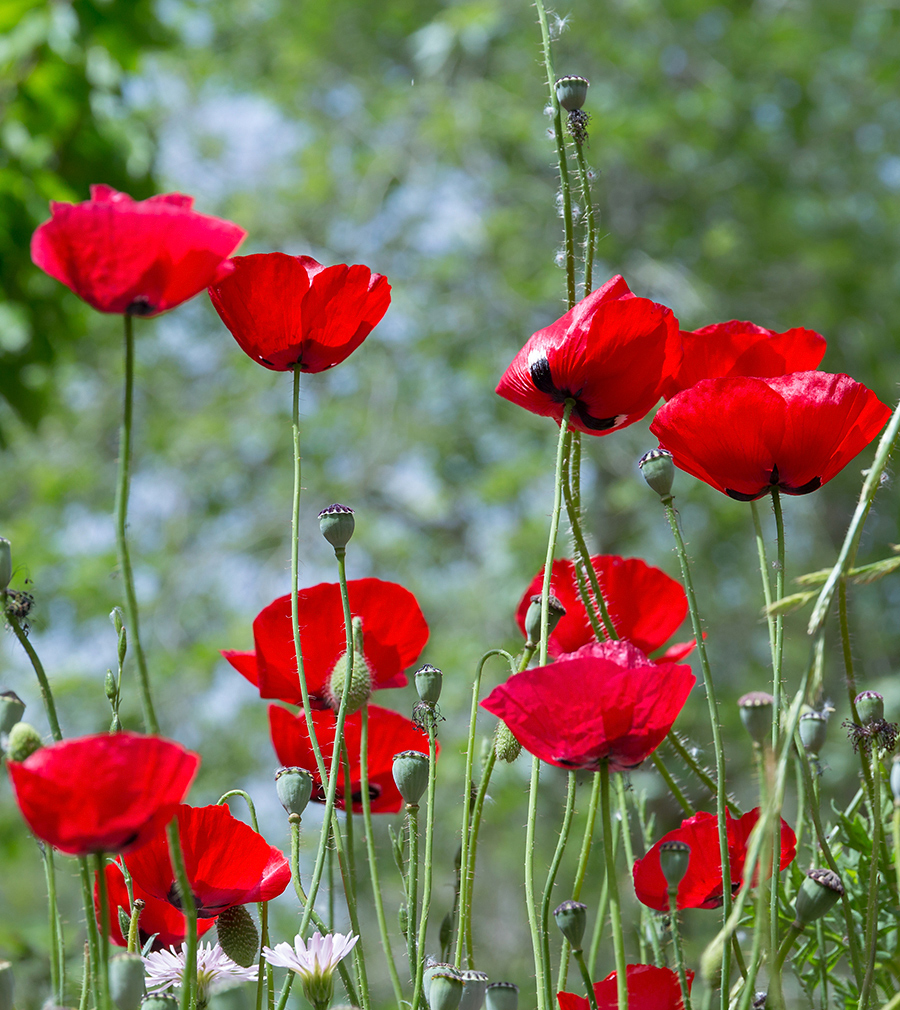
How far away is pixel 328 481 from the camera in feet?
18.3

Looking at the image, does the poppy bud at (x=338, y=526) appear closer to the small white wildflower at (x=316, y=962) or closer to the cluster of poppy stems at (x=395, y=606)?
the cluster of poppy stems at (x=395, y=606)

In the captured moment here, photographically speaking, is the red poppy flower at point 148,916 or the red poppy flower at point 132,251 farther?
the red poppy flower at point 148,916

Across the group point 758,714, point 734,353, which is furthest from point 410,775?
point 734,353

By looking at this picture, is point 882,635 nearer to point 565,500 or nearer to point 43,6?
point 43,6

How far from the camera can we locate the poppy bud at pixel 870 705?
48 centimetres

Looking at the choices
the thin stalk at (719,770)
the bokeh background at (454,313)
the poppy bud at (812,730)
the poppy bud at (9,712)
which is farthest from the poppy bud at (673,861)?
the bokeh background at (454,313)

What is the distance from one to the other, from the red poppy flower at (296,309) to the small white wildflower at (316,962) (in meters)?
0.26

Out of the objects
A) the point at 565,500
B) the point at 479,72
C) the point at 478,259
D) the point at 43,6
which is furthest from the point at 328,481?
the point at 565,500

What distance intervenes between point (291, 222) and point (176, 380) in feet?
3.48

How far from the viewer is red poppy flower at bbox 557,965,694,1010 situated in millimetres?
448

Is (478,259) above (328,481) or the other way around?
above

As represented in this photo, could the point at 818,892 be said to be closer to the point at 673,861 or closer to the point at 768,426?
the point at 673,861

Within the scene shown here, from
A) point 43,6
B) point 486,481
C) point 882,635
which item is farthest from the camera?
point 882,635

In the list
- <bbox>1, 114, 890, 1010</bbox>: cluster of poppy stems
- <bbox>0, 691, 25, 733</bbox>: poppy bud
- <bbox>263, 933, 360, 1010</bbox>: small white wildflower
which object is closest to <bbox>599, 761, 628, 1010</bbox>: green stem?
<bbox>1, 114, 890, 1010</bbox>: cluster of poppy stems
